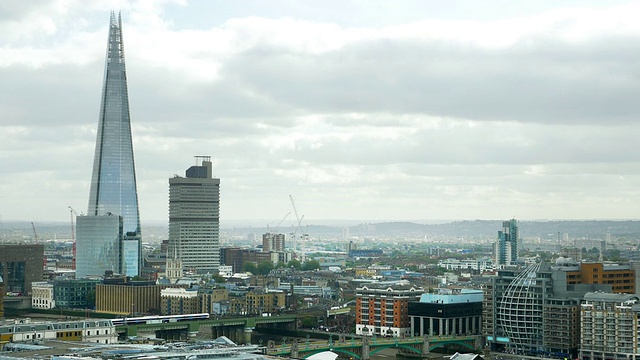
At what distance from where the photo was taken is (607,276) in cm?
11231

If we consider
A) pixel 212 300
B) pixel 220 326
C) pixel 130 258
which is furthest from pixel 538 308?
pixel 130 258

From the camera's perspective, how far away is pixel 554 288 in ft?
339

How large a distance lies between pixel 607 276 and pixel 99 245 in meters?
103

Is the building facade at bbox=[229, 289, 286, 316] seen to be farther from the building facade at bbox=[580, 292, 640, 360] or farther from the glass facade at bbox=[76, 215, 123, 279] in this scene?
the building facade at bbox=[580, 292, 640, 360]

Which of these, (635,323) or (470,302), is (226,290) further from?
(635,323)

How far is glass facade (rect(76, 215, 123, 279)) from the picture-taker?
638 ft

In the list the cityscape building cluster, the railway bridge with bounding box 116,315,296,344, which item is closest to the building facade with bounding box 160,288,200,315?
the cityscape building cluster

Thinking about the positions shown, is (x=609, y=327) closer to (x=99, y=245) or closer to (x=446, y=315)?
(x=446, y=315)

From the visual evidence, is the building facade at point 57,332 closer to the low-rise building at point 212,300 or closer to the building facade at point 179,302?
the low-rise building at point 212,300

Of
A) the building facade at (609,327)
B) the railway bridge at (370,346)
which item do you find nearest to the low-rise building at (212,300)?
the railway bridge at (370,346)

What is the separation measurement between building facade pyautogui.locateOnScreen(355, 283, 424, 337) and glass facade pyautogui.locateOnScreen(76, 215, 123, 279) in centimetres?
7791

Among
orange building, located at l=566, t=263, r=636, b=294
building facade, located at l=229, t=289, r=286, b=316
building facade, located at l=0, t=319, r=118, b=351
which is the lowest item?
building facade, located at l=229, t=289, r=286, b=316

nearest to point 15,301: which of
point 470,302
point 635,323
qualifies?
point 470,302

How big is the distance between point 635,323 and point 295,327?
47.0m
